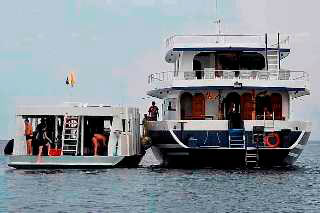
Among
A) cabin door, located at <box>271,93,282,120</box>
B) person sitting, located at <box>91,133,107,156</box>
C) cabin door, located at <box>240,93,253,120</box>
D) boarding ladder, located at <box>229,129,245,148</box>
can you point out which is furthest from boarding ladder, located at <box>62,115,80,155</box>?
cabin door, located at <box>271,93,282,120</box>

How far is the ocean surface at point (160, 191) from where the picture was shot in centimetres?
2756

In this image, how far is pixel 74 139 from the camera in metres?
40.1

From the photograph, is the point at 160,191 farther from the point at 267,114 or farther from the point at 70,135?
the point at 267,114

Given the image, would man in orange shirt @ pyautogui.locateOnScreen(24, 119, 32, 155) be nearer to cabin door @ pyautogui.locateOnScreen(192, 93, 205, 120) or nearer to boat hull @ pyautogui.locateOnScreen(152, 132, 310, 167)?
boat hull @ pyautogui.locateOnScreen(152, 132, 310, 167)

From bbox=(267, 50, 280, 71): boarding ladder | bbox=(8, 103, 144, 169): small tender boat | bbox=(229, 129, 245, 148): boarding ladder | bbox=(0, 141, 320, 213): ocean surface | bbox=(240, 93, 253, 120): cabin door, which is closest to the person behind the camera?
bbox=(0, 141, 320, 213): ocean surface

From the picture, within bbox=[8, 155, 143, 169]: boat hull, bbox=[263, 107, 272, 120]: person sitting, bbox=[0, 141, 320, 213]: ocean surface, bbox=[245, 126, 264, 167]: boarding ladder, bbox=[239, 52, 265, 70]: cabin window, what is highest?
bbox=[239, 52, 265, 70]: cabin window

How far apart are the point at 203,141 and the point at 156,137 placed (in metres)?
3.38

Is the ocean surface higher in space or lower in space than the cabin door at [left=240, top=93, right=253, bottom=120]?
lower

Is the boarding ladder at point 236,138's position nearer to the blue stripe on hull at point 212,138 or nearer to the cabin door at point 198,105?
the blue stripe on hull at point 212,138

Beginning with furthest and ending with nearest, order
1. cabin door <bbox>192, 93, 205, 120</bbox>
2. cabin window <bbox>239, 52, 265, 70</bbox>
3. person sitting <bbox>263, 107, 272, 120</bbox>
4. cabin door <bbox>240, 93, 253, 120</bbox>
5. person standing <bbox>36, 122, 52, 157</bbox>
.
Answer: cabin window <bbox>239, 52, 265, 70</bbox> < cabin door <bbox>192, 93, 205, 120</bbox> < cabin door <bbox>240, 93, 253, 120</bbox> < person sitting <bbox>263, 107, 272, 120</bbox> < person standing <bbox>36, 122, 52, 157</bbox>

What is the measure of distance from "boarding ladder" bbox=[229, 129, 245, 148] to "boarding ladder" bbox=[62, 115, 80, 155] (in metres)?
7.37

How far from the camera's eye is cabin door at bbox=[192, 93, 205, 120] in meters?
43.6

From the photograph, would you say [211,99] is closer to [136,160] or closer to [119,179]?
[136,160]

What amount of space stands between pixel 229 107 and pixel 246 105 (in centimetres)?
89
